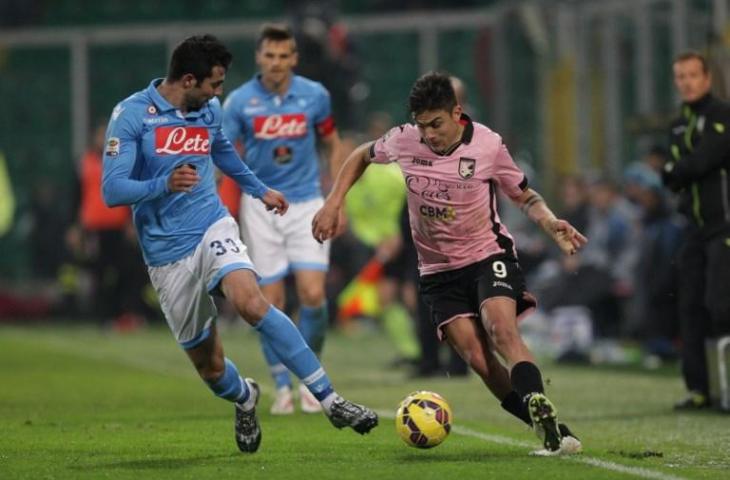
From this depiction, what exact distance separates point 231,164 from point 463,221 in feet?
4.53

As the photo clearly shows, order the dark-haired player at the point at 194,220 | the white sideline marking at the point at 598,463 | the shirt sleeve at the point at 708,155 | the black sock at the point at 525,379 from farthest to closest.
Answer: the shirt sleeve at the point at 708,155
the dark-haired player at the point at 194,220
the black sock at the point at 525,379
the white sideline marking at the point at 598,463

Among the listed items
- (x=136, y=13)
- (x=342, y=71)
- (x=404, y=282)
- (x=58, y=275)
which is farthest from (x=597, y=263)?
(x=136, y=13)

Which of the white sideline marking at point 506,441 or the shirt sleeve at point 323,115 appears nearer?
the white sideline marking at point 506,441

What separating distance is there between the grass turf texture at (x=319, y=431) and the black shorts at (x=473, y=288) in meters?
0.76

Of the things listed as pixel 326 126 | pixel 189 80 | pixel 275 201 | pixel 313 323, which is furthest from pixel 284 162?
pixel 189 80

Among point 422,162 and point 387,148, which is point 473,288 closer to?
point 422,162

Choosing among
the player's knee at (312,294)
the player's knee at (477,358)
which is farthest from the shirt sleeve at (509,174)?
the player's knee at (312,294)

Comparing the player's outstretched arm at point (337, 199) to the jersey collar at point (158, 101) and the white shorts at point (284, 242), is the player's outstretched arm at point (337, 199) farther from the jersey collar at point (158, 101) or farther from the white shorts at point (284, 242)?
the white shorts at point (284, 242)

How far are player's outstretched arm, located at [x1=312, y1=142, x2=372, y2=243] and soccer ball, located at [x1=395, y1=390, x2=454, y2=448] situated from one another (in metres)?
1.05

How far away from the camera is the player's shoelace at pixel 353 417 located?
9.03 metres

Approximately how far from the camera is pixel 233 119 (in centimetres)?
1269

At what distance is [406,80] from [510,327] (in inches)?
788

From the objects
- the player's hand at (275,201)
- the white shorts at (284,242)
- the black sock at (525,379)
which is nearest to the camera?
the black sock at (525,379)

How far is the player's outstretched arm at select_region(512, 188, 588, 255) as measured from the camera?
917 centimetres
